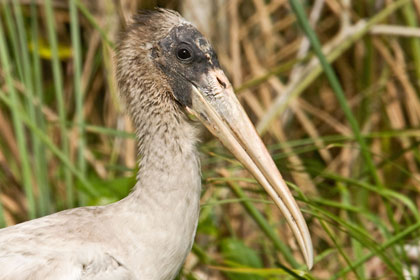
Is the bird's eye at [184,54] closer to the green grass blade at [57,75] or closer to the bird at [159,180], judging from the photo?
the bird at [159,180]

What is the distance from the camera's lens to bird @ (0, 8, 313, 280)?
1734mm

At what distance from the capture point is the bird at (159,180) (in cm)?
173

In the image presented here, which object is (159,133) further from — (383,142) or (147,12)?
(383,142)

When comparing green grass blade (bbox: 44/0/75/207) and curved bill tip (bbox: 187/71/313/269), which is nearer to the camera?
curved bill tip (bbox: 187/71/313/269)

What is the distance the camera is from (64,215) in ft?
6.18

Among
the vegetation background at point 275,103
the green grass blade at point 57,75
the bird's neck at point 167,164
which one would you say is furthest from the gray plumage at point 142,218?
the vegetation background at point 275,103

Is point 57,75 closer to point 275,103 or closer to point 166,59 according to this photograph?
point 166,59

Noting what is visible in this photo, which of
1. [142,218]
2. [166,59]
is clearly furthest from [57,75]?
[142,218]

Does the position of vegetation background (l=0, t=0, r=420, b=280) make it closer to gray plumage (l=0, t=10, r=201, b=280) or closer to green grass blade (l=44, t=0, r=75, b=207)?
green grass blade (l=44, t=0, r=75, b=207)

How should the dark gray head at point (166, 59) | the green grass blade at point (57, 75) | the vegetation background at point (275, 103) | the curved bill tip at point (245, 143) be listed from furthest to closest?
the vegetation background at point (275, 103), the green grass blade at point (57, 75), the dark gray head at point (166, 59), the curved bill tip at point (245, 143)

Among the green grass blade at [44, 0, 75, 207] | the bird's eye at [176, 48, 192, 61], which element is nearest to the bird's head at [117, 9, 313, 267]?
the bird's eye at [176, 48, 192, 61]

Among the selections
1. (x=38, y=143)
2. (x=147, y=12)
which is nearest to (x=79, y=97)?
(x=38, y=143)

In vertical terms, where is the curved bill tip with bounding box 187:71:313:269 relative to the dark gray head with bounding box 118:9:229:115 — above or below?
below

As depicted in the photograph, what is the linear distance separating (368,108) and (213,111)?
187 cm
